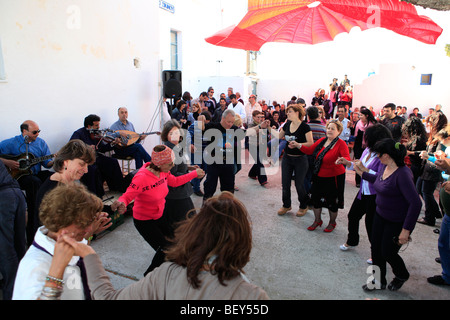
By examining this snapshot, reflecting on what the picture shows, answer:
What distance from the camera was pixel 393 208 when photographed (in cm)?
305

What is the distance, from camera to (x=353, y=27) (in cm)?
696

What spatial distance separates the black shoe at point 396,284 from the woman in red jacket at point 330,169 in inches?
55.6

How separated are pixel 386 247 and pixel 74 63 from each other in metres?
5.66

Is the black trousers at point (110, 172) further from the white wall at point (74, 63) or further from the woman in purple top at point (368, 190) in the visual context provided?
the woman in purple top at point (368, 190)

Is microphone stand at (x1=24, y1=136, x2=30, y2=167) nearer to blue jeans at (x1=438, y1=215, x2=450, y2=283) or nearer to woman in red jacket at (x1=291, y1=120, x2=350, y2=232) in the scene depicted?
woman in red jacket at (x1=291, y1=120, x2=350, y2=232)

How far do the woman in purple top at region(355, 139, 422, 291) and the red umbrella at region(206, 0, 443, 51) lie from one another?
3.40 m

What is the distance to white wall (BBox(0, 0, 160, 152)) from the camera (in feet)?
15.4

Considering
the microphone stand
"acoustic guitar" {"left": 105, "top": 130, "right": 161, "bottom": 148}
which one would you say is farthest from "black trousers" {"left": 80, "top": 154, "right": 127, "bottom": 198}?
the microphone stand

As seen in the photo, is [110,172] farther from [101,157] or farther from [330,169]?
[330,169]

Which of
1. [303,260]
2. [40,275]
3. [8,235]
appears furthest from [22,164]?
[303,260]

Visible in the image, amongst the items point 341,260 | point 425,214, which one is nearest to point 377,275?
point 341,260

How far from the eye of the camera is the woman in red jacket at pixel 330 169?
14.3 ft

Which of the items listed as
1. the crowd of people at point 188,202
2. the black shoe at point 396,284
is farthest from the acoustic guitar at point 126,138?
the black shoe at point 396,284

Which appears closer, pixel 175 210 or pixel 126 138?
pixel 175 210
